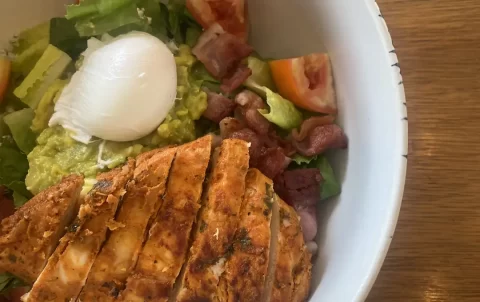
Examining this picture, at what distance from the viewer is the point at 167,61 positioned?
2.10m

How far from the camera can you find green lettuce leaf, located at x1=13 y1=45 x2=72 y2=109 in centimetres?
218

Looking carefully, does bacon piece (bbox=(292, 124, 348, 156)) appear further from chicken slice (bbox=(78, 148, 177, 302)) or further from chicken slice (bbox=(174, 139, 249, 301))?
chicken slice (bbox=(78, 148, 177, 302))

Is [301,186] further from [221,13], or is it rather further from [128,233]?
[221,13]

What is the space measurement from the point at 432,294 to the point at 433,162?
475 mm

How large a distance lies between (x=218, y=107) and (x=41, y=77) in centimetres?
70

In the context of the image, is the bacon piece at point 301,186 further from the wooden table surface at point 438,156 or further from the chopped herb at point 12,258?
the chopped herb at point 12,258

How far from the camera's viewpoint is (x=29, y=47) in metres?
2.25

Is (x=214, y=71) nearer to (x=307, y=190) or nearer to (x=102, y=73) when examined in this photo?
(x=102, y=73)

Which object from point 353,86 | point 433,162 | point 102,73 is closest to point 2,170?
point 102,73

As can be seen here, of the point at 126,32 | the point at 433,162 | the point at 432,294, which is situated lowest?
the point at 432,294

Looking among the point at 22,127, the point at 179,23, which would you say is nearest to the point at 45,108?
the point at 22,127

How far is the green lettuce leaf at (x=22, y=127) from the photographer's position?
2164 mm

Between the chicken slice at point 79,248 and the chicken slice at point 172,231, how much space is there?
0.13 metres

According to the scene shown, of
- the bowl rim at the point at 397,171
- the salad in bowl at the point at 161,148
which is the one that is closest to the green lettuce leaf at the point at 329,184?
the salad in bowl at the point at 161,148
